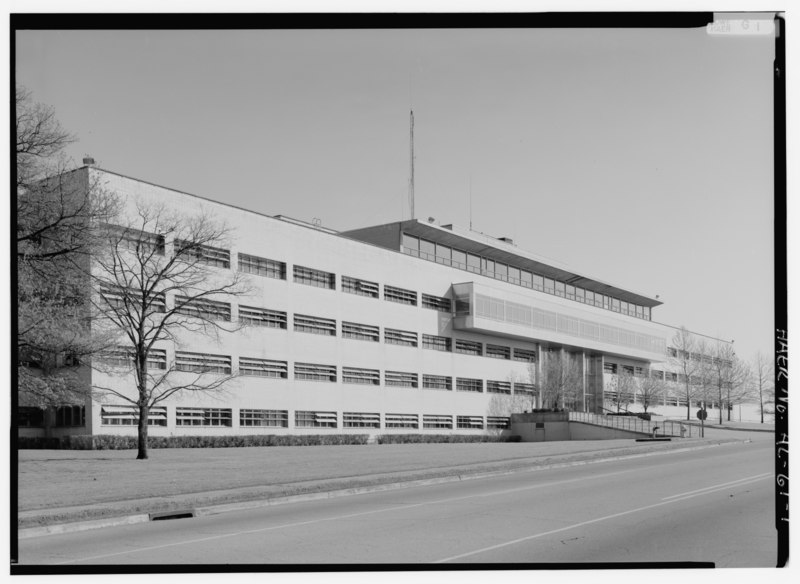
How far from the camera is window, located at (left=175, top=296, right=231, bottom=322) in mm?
36844

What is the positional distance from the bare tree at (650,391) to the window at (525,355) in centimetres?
1658

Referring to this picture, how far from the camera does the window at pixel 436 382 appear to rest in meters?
57.9

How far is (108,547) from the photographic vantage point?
11.1 metres

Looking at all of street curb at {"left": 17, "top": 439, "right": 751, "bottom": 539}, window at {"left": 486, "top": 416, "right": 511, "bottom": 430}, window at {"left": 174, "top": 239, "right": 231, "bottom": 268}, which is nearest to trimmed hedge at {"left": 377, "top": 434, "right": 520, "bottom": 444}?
window at {"left": 486, "top": 416, "right": 511, "bottom": 430}

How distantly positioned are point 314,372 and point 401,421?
864cm

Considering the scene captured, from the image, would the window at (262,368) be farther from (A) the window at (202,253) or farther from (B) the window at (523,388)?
(B) the window at (523,388)

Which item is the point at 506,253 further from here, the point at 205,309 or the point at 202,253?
the point at 202,253

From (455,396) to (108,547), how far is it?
164ft

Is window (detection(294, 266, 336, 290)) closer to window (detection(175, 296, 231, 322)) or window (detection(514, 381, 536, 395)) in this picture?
window (detection(175, 296, 231, 322))

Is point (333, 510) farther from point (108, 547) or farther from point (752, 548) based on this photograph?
point (752, 548)

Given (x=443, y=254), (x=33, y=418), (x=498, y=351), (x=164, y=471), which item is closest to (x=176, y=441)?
(x=33, y=418)

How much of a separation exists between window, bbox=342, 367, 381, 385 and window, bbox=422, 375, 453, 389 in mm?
5238

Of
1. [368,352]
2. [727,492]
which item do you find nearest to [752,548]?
[727,492]

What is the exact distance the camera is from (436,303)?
60.2 meters
